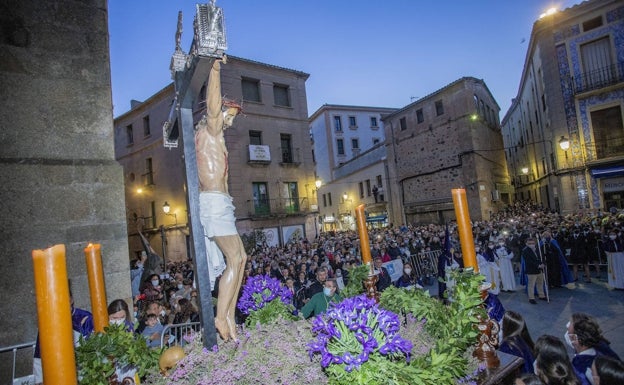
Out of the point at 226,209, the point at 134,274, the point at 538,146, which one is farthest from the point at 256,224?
the point at 538,146

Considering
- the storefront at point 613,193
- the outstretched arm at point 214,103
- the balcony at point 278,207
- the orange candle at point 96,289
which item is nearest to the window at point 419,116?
the balcony at point 278,207

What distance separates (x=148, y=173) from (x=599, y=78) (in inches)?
1231

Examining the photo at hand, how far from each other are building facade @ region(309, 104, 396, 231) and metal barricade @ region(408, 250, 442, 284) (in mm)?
20201

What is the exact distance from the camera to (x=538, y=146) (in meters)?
30.1

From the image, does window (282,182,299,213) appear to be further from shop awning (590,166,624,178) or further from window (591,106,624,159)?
window (591,106,624,159)

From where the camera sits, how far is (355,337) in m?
1.73

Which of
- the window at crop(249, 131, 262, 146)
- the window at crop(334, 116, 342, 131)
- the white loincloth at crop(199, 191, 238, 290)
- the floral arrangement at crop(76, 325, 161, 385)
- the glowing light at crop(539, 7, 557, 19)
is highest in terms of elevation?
the window at crop(334, 116, 342, 131)

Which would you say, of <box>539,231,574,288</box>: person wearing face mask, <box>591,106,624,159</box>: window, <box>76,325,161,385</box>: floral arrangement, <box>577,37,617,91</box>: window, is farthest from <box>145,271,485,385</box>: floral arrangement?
<box>577,37,617,91</box>: window

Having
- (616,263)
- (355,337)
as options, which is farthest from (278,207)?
(355,337)

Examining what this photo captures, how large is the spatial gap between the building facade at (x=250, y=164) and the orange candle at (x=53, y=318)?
858 inches

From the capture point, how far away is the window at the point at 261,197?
968 inches

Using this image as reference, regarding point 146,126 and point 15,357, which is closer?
point 15,357

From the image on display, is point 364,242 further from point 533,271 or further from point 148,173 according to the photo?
point 148,173

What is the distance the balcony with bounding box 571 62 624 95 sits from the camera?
66.1 feet
